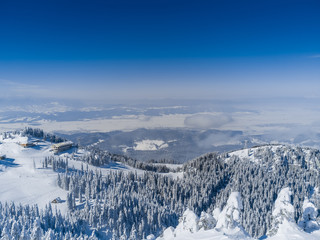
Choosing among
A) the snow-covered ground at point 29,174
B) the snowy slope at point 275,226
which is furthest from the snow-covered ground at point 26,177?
the snowy slope at point 275,226

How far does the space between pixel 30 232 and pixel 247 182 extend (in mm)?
107007

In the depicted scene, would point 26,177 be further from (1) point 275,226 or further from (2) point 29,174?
(1) point 275,226

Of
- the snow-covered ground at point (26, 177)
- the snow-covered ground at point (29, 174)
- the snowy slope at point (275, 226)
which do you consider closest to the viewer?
the snowy slope at point (275, 226)

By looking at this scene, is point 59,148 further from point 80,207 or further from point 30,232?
point 30,232

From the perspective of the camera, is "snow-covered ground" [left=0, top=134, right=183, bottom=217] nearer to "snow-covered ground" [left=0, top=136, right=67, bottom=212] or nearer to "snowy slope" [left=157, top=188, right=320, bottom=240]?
"snow-covered ground" [left=0, top=136, right=67, bottom=212]

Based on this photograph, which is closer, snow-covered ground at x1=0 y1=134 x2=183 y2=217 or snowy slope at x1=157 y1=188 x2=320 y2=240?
snowy slope at x1=157 y1=188 x2=320 y2=240

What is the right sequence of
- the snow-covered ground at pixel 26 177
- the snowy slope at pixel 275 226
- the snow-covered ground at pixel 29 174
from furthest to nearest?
the snow-covered ground at pixel 29 174
the snow-covered ground at pixel 26 177
the snowy slope at pixel 275 226

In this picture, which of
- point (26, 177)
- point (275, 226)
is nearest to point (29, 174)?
point (26, 177)

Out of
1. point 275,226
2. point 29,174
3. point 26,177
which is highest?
point 275,226

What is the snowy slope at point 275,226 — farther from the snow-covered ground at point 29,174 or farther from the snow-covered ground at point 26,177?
the snow-covered ground at point 26,177

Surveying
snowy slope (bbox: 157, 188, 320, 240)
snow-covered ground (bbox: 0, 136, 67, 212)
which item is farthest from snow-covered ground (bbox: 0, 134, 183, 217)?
snowy slope (bbox: 157, 188, 320, 240)

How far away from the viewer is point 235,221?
3719 centimetres

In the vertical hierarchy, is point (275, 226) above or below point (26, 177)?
above

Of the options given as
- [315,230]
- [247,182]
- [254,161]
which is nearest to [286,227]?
[315,230]
